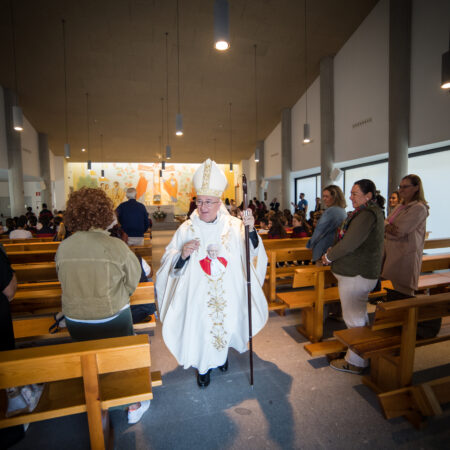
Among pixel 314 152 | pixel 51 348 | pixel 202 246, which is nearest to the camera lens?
pixel 51 348

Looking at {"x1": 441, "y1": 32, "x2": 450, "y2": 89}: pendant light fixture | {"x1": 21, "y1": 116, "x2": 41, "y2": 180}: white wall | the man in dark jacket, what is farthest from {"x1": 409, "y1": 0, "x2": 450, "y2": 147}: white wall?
{"x1": 21, "y1": 116, "x2": 41, "y2": 180}: white wall

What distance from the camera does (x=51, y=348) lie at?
4.42 feet

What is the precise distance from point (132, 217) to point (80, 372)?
3667 millimetres

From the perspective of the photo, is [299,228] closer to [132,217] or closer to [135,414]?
[132,217]

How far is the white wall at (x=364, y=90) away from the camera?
6.91 m

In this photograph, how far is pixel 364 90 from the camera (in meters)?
7.53

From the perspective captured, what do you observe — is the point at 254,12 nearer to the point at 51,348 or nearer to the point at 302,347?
the point at 302,347

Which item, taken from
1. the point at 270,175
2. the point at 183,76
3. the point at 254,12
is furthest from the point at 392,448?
the point at 270,175

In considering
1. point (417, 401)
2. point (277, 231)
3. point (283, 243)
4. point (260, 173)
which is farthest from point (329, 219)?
point (260, 173)

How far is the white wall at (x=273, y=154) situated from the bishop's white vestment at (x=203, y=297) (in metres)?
11.1

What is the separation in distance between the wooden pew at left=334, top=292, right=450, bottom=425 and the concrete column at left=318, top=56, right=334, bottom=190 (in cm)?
710

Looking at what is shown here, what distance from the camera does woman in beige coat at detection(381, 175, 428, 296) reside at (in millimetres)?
2682

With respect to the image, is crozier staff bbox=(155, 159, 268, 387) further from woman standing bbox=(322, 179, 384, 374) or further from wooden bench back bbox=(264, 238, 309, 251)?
wooden bench back bbox=(264, 238, 309, 251)

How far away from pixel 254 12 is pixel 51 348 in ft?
25.8
